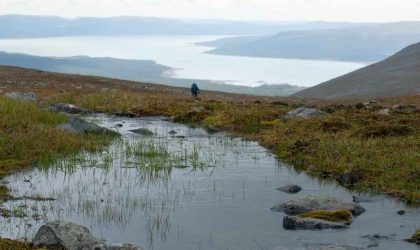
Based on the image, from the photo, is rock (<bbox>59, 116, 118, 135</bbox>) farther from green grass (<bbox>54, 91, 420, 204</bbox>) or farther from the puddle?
green grass (<bbox>54, 91, 420, 204</bbox>)

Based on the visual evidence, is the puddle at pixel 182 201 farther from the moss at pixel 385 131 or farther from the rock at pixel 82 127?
the moss at pixel 385 131

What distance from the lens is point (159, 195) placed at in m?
19.3

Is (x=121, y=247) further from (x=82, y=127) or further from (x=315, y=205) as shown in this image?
(x=82, y=127)

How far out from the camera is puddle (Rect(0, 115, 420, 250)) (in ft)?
49.5

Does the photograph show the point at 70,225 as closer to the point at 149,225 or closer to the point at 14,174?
the point at 149,225

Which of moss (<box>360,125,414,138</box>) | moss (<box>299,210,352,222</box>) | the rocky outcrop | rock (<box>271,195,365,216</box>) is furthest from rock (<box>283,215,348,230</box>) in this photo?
moss (<box>360,125,414,138</box>)

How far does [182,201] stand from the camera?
60.8 ft

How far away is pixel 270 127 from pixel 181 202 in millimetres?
17185

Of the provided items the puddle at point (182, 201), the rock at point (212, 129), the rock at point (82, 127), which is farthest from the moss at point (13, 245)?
the rock at point (212, 129)

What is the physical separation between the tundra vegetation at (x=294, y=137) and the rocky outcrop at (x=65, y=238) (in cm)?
554

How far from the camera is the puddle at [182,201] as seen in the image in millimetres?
15102

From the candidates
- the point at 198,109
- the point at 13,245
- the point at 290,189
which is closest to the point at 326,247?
the point at 290,189

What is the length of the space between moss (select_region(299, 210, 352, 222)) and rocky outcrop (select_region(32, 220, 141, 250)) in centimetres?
577

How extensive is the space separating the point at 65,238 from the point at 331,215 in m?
7.50
